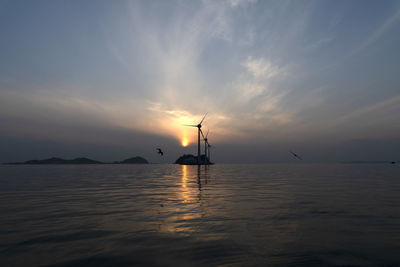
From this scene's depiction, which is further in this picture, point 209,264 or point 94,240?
point 94,240

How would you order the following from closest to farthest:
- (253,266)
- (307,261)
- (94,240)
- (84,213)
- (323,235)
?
(253,266), (307,261), (94,240), (323,235), (84,213)

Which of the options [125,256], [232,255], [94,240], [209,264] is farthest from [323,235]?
[94,240]

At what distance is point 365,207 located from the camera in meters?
17.2

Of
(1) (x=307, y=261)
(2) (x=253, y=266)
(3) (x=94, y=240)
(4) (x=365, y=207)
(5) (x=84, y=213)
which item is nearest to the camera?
(2) (x=253, y=266)

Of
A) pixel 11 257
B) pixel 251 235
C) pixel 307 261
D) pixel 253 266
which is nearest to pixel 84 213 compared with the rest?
pixel 11 257

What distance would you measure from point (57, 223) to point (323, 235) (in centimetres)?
1378

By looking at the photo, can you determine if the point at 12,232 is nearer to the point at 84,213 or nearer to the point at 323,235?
the point at 84,213

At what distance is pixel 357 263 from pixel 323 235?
315cm

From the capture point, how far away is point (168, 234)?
35.1ft

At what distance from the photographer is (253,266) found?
721 cm

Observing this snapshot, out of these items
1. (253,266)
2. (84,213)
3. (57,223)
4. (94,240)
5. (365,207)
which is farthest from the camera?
(365,207)

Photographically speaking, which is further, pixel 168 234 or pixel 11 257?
pixel 168 234

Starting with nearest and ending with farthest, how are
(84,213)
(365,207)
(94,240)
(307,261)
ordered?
(307,261)
(94,240)
(84,213)
(365,207)

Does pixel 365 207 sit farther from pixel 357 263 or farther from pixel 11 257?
pixel 11 257
